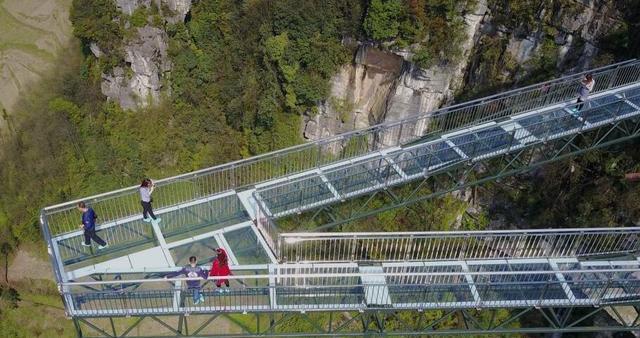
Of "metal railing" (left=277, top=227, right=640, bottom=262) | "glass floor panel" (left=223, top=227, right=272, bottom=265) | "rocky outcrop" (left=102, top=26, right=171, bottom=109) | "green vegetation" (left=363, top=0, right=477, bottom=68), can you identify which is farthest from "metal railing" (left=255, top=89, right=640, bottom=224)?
"rocky outcrop" (left=102, top=26, right=171, bottom=109)

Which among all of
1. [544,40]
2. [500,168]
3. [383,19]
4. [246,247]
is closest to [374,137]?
[383,19]

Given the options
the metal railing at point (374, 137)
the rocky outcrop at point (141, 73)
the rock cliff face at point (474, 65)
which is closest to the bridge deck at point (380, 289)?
the metal railing at point (374, 137)

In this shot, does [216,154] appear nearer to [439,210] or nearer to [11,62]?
[439,210]

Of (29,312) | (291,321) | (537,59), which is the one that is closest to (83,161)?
(29,312)

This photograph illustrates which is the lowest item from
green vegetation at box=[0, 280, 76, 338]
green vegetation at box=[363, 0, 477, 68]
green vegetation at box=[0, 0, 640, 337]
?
green vegetation at box=[0, 280, 76, 338]

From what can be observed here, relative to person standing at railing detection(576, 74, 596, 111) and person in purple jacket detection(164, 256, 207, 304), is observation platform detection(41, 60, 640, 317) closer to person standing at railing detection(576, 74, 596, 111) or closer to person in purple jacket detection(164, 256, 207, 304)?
person in purple jacket detection(164, 256, 207, 304)
